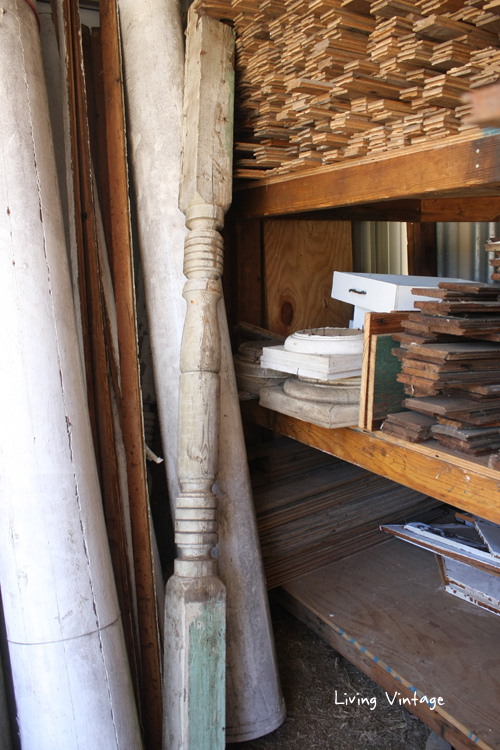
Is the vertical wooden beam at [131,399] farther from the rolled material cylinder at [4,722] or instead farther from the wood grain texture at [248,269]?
the wood grain texture at [248,269]

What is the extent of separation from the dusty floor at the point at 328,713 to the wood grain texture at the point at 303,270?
1.47 meters

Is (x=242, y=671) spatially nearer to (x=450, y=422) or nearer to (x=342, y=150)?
(x=450, y=422)

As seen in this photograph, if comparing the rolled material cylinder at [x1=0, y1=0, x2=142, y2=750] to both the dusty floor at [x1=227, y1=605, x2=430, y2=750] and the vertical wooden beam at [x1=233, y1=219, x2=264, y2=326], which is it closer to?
the dusty floor at [x1=227, y1=605, x2=430, y2=750]

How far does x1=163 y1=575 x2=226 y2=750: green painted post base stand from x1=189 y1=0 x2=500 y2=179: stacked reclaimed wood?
1384 mm

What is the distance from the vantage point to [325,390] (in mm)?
1817

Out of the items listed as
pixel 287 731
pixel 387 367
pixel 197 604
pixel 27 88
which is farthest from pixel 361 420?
pixel 27 88

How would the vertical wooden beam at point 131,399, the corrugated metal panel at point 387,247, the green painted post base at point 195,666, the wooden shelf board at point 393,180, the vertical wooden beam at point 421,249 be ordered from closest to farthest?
the wooden shelf board at point 393,180, the green painted post base at point 195,666, the vertical wooden beam at point 131,399, the vertical wooden beam at point 421,249, the corrugated metal panel at point 387,247

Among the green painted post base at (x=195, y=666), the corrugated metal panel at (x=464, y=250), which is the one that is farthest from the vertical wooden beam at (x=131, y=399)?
the corrugated metal panel at (x=464, y=250)

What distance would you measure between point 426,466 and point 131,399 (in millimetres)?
963

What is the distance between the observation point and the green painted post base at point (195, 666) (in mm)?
1606

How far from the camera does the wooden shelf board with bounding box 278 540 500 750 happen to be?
5.68 feet

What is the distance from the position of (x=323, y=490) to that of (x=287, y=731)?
39.7 inches

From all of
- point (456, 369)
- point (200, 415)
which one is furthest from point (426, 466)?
point (200, 415)

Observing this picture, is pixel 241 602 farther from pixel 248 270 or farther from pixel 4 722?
pixel 248 270
